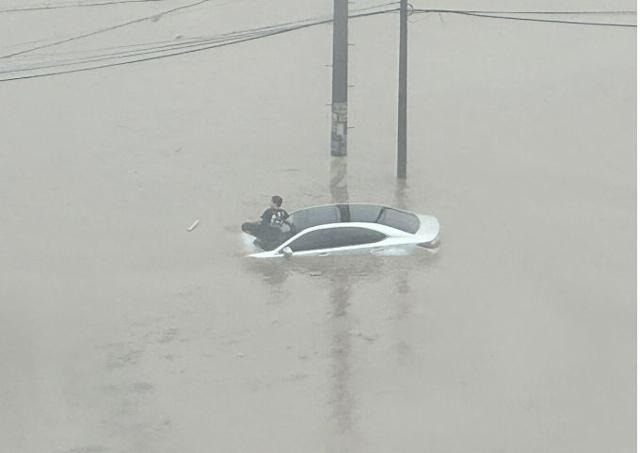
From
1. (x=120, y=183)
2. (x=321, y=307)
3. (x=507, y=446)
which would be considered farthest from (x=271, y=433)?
(x=120, y=183)

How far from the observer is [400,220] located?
16.6 metres

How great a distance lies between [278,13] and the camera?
94.9 feet

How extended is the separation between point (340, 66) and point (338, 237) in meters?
4.79

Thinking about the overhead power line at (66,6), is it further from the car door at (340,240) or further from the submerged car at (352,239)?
the car door at (340,240)

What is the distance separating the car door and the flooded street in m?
0.25

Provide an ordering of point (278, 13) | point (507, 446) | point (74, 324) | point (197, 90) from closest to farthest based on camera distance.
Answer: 1. point (507, 446)
2. point (74, 324)
3. point (197, 90)
4. point (278, 13)

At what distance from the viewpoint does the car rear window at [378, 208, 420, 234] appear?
16484mm

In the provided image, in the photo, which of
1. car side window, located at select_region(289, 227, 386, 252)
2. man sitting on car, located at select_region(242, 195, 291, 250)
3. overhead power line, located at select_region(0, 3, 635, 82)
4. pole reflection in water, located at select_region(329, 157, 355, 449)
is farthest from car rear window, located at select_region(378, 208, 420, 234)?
overhead power line, located at select_region(0, 3, 635, 82)

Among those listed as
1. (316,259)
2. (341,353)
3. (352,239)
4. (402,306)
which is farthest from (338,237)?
(341,353)

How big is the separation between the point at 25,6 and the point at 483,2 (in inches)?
463

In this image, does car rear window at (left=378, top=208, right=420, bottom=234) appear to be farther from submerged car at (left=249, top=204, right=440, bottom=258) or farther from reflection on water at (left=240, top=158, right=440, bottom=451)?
reflection on water at (left=240, top=158, right=440, bottom=451)

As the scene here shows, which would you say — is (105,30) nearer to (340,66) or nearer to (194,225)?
(340,66)

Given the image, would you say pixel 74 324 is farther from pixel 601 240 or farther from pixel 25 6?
pixel 25 6

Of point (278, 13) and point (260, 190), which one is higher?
point (278, 13)
